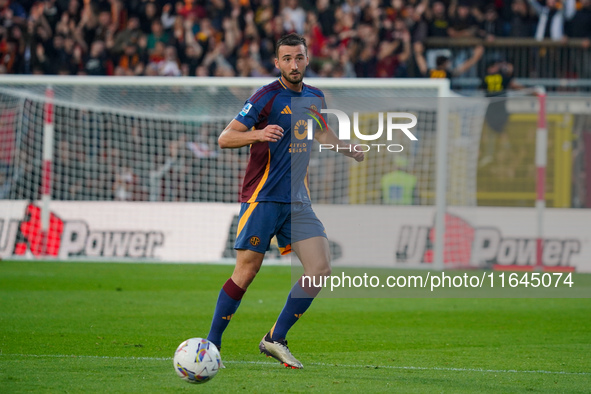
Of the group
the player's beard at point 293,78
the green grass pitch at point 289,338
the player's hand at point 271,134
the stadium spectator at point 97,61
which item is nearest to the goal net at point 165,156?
the stadium spectator at point 97,61

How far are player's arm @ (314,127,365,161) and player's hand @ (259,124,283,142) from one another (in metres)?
0.75

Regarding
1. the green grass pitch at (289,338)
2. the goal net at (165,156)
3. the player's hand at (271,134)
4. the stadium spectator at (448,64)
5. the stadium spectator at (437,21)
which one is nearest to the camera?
the green grass pitch at (289,338)

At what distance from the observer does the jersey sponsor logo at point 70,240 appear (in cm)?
1459

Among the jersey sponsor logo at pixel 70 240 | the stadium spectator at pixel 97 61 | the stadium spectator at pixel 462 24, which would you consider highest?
the stadium spectator at pixel 462 24

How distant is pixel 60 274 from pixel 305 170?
23.7 ft

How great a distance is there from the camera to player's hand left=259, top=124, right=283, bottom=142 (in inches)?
221

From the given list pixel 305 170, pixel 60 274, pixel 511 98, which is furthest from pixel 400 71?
pixel 305 170

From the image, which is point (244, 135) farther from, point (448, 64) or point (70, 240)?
point (448, 64)

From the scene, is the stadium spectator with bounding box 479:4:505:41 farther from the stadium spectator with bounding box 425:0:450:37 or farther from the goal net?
the goal net

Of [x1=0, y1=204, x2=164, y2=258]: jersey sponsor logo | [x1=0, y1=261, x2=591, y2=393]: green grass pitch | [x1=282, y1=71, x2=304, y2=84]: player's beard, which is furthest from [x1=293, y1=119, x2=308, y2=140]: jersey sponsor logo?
[x1=0, y1=204, x2=164, y2=258]: jersey sponsor logo

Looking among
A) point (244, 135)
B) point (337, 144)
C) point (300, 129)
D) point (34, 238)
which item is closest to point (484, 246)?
point (34, 238)

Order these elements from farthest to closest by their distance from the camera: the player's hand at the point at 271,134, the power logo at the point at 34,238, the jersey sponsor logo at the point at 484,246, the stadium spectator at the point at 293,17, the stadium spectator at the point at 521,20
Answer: the stadium spectator at the point at 293,17 < the stadium spectator at the point at 521,20 < the power logo at the point at 34,238 < the jersey sponsor logo at the point at 484,246 < the player's hand at the point at 271,134

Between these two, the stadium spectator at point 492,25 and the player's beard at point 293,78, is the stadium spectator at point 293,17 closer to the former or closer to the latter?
the stadium spectator at point 492,25

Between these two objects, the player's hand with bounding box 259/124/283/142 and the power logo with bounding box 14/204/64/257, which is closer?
the player's hand with bounding box 259/124/283/142
